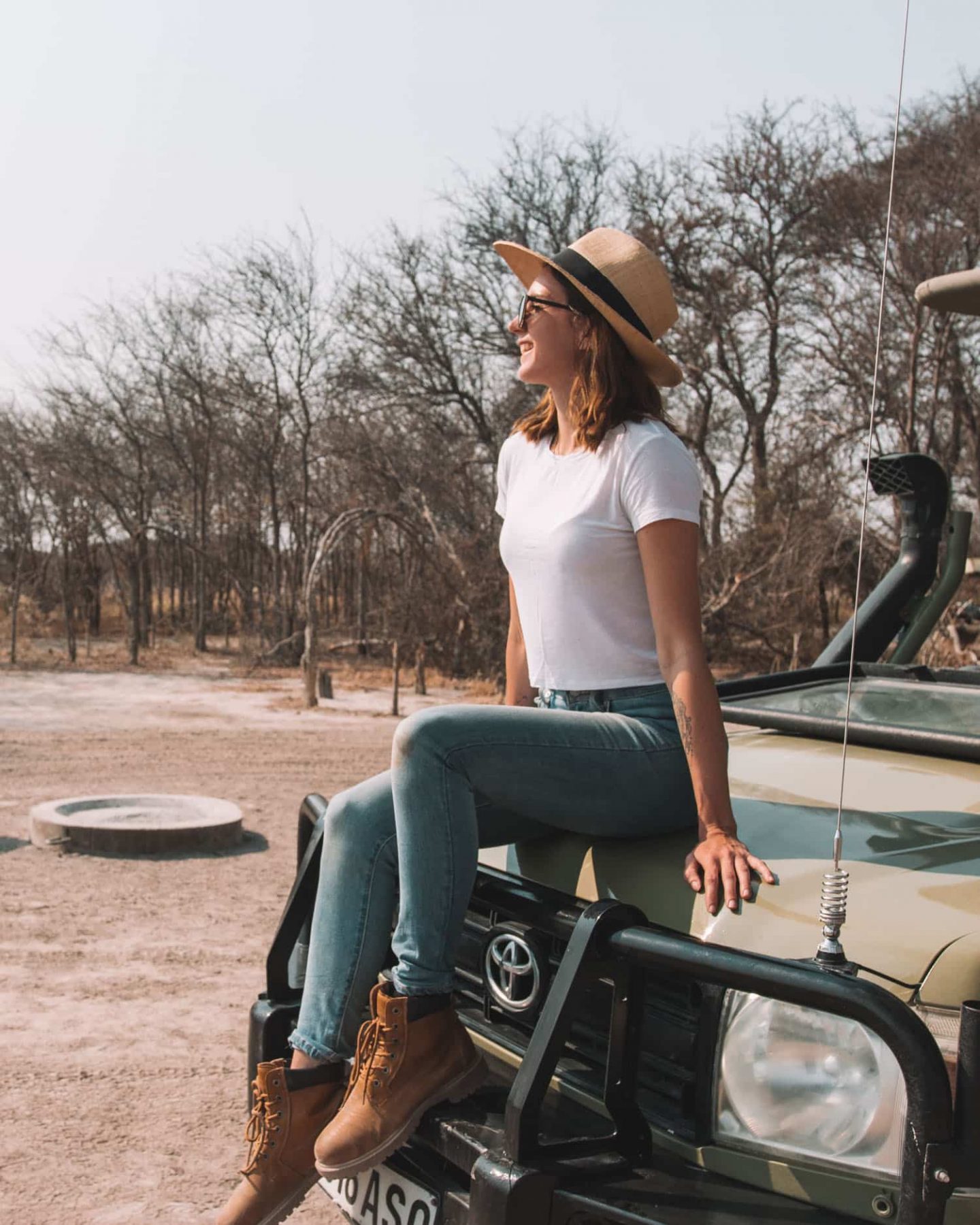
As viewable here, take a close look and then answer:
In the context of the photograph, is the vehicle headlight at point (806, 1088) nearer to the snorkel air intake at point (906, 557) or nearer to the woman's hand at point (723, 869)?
the woman's hand at point (723, 869)

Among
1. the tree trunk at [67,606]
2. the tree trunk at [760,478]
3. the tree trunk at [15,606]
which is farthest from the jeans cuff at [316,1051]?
the tree trunk at [67,606]

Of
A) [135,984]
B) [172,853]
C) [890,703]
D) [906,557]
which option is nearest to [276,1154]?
[890,703]

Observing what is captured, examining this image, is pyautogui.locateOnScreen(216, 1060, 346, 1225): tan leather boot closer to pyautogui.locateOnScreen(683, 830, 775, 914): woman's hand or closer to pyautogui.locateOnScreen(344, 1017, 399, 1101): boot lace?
pyautogui.locateOnScreen(344, 1017, 399, 1101): boot lace

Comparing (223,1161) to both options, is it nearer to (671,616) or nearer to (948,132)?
(671,616)

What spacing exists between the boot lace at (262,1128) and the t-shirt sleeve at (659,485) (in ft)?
4.07

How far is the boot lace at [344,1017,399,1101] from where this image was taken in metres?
2.14

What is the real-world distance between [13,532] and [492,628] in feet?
34.5

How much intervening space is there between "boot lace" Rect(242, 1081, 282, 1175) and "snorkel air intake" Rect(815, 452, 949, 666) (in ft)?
7.82

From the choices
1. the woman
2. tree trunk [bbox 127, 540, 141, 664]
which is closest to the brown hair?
the woman

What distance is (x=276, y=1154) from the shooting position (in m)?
2.24

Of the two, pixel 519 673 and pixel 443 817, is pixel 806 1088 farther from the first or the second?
pixel 519 673

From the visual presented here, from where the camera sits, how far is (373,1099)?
2.14 metres

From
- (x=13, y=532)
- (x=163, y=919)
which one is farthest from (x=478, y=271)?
(x=163, y=919)

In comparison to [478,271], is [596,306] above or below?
below
